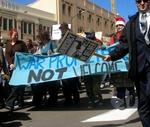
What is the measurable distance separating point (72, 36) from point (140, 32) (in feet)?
5.34

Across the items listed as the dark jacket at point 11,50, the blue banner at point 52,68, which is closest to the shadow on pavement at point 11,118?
the blue banner at point 52,68

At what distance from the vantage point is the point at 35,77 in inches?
225

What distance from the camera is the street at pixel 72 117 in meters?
4.48

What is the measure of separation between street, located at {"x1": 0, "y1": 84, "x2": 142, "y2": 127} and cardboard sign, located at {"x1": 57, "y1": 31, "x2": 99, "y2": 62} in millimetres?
1201

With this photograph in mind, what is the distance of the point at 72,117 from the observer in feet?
16.4

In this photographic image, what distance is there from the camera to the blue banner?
5684 mm

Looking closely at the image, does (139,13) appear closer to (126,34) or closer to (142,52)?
A: (126,34)

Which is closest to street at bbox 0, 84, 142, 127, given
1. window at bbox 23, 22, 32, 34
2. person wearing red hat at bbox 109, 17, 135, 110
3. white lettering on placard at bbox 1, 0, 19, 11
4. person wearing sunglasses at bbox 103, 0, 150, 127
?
person wearing red hat at bbox 109, 17, 135, 110

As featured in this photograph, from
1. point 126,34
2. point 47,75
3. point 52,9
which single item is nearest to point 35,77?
point 47,75

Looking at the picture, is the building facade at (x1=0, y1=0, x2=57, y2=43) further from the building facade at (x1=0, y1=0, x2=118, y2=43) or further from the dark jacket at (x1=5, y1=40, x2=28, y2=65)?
the dark jacket at (x1=5, y1=40, x2=28, y2=65)

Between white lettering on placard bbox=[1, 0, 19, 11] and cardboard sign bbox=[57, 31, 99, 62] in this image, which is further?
white lettering on placard bbox=[1, 0, 19, 11]

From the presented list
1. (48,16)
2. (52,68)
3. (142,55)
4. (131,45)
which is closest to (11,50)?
(52,68)

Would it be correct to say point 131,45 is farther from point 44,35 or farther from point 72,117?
point 44,35

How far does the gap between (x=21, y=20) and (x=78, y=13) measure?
16.6 metres
